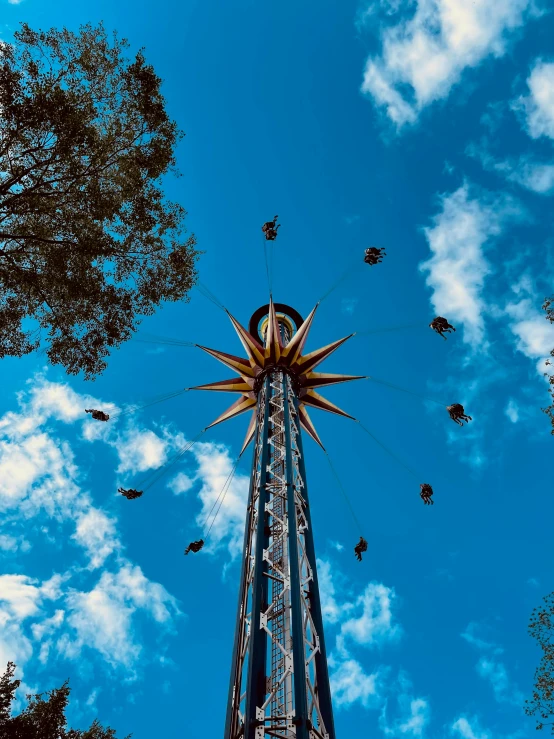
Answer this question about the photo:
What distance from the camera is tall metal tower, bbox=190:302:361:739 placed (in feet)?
25.3

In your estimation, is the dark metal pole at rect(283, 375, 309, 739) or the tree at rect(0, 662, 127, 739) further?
the tree at rect(0, 662, 127, 739)

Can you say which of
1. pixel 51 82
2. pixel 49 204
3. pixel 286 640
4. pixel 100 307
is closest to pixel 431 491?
pixel 286 640

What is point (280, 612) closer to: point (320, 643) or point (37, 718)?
point (320, 643)

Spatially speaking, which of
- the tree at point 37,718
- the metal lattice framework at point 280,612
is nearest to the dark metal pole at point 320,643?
the metal lattice framework at point 280,612

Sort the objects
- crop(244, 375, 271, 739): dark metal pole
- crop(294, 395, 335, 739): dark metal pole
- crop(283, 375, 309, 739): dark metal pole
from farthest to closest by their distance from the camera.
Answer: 1. crop(294, 395, 335, 739): dark metal pole
2. crop(244, 375, 271, 739): dark metal pole
3. crop(283, 375, 309, 739): dark metal pole

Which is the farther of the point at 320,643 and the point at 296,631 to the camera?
the point at 320,643

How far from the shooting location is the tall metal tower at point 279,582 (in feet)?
25.3

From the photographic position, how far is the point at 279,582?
9844 mm

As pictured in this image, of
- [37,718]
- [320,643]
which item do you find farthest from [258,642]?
[37,718]

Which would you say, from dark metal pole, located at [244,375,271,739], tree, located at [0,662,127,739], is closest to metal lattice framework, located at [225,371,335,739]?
dark metal pole, located at [244,375,271,739]

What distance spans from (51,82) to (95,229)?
315 centimetres

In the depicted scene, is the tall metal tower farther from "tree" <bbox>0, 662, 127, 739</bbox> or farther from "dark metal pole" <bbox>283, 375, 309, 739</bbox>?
"tree" <bbox>0, 662, 127, 739</bbox>

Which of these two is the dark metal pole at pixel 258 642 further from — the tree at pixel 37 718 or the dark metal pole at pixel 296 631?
the tree at pixel 37 718

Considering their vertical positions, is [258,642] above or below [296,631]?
below
